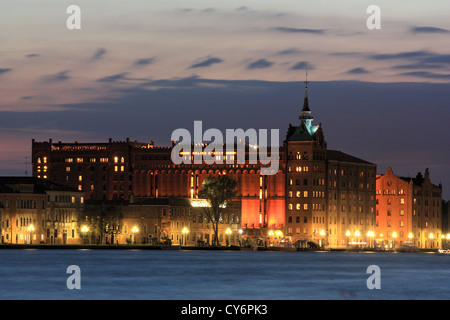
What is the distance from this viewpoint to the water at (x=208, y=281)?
9856 centimetres

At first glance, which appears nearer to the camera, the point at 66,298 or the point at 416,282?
the point at 66,298

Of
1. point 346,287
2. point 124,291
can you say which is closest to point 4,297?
point 124,291

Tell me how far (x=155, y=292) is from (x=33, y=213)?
101 m

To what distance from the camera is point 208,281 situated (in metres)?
116

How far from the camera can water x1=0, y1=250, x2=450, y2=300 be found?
9856 centimetres

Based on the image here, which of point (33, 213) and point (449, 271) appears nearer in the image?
point (449, 271)

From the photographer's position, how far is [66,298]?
9250cm
